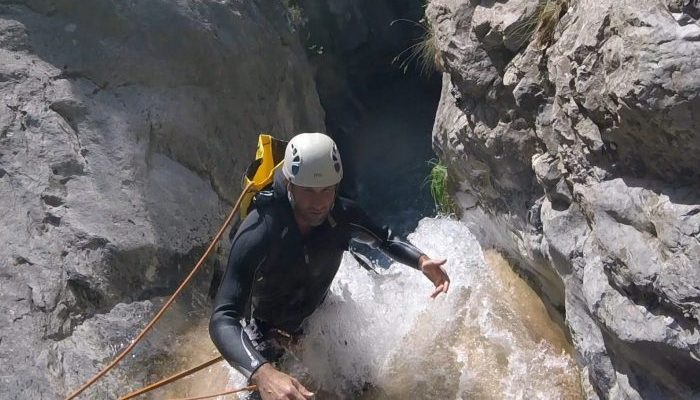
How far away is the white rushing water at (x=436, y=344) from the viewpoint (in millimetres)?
3963

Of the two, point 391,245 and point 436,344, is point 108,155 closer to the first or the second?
point 391,245

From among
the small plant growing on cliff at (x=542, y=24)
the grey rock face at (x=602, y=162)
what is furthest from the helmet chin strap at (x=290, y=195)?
the small plant growing on cliff at (x=542, y=24)

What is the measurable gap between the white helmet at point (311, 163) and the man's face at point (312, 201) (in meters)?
0.04

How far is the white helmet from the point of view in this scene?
3186mm

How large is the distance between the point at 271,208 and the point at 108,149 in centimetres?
218

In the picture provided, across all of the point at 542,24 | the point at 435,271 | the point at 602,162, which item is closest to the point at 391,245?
the point at 435,271

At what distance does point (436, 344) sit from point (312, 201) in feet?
4.99

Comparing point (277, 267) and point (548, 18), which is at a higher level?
point (548, 18)

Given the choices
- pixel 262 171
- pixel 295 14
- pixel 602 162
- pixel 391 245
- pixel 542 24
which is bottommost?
pixel 295 14

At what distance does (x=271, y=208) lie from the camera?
130 inches

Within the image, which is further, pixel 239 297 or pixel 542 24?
pixel 542 24

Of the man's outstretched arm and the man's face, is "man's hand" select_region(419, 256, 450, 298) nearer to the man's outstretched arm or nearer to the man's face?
the man's outstretched arm

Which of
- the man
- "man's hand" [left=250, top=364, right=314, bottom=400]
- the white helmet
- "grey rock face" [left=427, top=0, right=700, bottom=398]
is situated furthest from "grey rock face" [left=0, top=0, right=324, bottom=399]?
"grey rock face" [left=427, top=0, right=700, bottom=398]

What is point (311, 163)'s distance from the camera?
3180 mm
